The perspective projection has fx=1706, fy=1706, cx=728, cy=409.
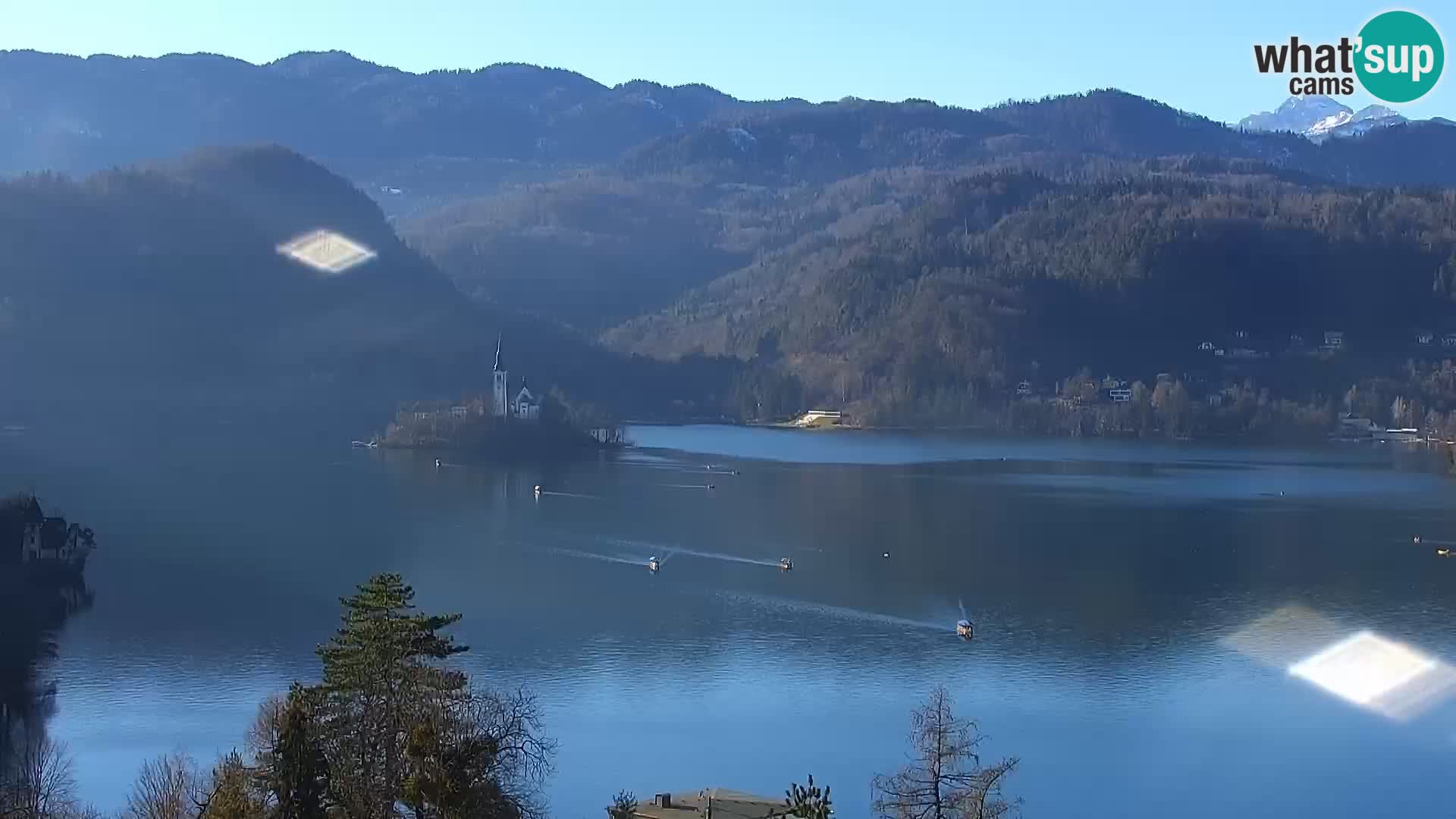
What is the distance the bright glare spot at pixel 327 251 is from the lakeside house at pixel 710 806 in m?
87.5

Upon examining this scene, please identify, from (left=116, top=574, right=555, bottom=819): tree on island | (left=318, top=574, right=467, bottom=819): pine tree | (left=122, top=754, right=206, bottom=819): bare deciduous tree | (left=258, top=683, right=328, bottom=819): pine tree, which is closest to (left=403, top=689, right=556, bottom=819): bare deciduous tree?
(left=116, top=574, right=555, bottom=819): tree on island

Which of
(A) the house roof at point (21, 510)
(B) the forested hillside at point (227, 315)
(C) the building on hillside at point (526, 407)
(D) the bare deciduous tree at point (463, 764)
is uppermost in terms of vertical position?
(B) the forested hillside at point (227, 315)

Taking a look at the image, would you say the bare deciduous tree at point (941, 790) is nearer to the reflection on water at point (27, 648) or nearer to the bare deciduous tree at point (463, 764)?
the bare deciduous tree at point (463, 764)

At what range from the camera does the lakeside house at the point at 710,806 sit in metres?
15.3

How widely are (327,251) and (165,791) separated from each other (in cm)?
9173

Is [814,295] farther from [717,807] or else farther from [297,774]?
[297,774]

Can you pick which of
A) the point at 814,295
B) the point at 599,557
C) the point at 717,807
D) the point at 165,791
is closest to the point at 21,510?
the point at 599,557

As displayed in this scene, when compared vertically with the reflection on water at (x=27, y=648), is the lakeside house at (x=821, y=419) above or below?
above

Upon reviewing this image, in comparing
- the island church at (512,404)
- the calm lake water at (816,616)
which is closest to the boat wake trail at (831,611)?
the calm lake water at (816,616)

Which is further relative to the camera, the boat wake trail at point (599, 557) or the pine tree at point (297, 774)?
the boat wake trail at point (599, 557)

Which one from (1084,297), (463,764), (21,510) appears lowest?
(463,764)

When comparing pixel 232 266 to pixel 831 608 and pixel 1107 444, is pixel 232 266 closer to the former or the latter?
pixel 1107 444

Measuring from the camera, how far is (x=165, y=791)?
1415 centimetres

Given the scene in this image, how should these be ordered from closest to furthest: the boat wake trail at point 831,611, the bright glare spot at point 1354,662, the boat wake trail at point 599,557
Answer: the bright glare spot at point 1354,662, the boat wake trail at point 831,611, the boat wake trail at point 599,557
